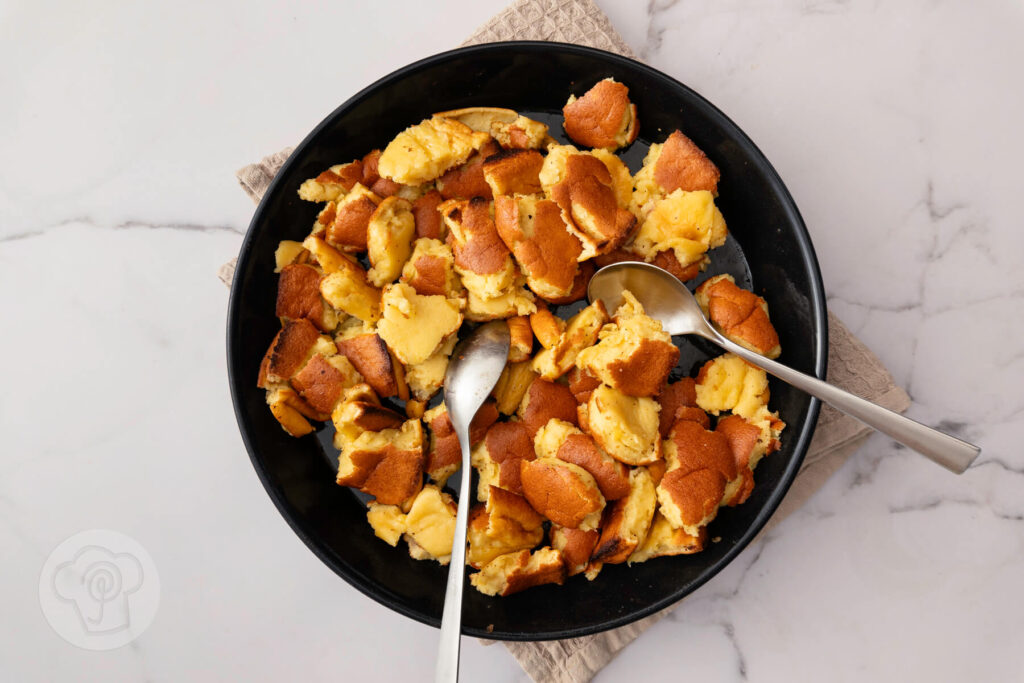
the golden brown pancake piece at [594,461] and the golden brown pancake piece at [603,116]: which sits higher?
the golden brown pancake piece at [603,116]

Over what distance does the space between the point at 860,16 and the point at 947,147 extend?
0.50m

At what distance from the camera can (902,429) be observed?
1528mm

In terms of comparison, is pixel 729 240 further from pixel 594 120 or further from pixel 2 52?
pixel 2 52

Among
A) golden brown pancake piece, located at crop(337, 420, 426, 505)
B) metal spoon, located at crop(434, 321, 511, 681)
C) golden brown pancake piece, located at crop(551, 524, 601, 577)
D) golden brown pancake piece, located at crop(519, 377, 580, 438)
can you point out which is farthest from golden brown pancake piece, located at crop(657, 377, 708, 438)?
golden brown pancake piece, located at crop(337, 420, 426, 505)

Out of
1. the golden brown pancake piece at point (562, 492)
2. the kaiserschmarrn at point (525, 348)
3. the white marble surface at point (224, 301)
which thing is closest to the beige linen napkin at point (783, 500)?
the white marble surface at point (224, 301)

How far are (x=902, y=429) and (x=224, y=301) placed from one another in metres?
1.93

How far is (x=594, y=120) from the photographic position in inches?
77.9

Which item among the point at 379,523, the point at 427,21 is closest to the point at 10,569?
the point at 379,523

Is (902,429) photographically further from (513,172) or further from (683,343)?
(513,172)

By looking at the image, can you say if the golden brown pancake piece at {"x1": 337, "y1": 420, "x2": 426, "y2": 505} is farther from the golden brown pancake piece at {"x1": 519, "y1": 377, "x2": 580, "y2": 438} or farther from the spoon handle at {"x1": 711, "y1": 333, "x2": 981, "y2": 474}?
the spoon handle at {"x1": 711, "y1": 333, "x2": 981, "y2": 474}

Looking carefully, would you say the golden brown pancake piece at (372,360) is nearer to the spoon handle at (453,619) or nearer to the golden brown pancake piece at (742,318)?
the spoon handle at (453,619)

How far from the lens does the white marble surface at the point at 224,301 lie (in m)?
2.16

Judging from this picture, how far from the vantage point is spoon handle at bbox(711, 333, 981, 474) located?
1.49 metres

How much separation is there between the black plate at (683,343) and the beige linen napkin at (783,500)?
200 millimetres
